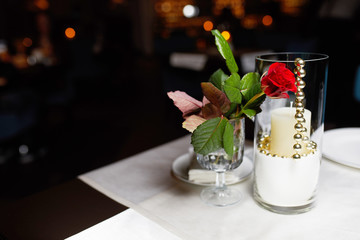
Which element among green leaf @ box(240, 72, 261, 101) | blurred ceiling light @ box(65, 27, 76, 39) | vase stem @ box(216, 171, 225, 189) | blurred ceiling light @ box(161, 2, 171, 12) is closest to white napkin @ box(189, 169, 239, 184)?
vase stem @ box(216, 171, 225, 189)

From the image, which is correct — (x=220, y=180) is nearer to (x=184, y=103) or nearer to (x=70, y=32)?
(x=184, y=103)

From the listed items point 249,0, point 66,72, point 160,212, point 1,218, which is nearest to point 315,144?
point 160,212

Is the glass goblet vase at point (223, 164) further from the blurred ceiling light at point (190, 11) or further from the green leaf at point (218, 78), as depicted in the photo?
the blurred ceiling light at point (190, 11)

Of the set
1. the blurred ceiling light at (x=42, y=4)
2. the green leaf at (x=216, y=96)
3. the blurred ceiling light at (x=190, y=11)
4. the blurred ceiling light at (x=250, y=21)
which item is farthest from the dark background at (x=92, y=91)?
the blurred ceiling light at (x=190, y=11)

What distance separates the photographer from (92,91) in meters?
4.61

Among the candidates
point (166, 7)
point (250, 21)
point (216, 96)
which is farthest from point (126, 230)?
point (166, 7)

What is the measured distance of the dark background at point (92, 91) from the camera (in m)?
2.31

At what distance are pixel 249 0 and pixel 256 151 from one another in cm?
786

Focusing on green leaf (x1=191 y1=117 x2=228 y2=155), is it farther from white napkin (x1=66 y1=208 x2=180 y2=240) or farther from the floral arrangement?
white napkin (x1=66 y1=208 x2=180 y2=240)

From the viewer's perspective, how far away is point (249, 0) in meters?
7.79

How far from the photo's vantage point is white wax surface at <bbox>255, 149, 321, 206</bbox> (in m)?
0.59

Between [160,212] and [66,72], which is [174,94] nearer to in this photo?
[160,212]

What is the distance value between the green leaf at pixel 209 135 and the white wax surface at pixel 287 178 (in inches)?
4.5

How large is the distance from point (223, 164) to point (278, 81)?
0.20 metres
